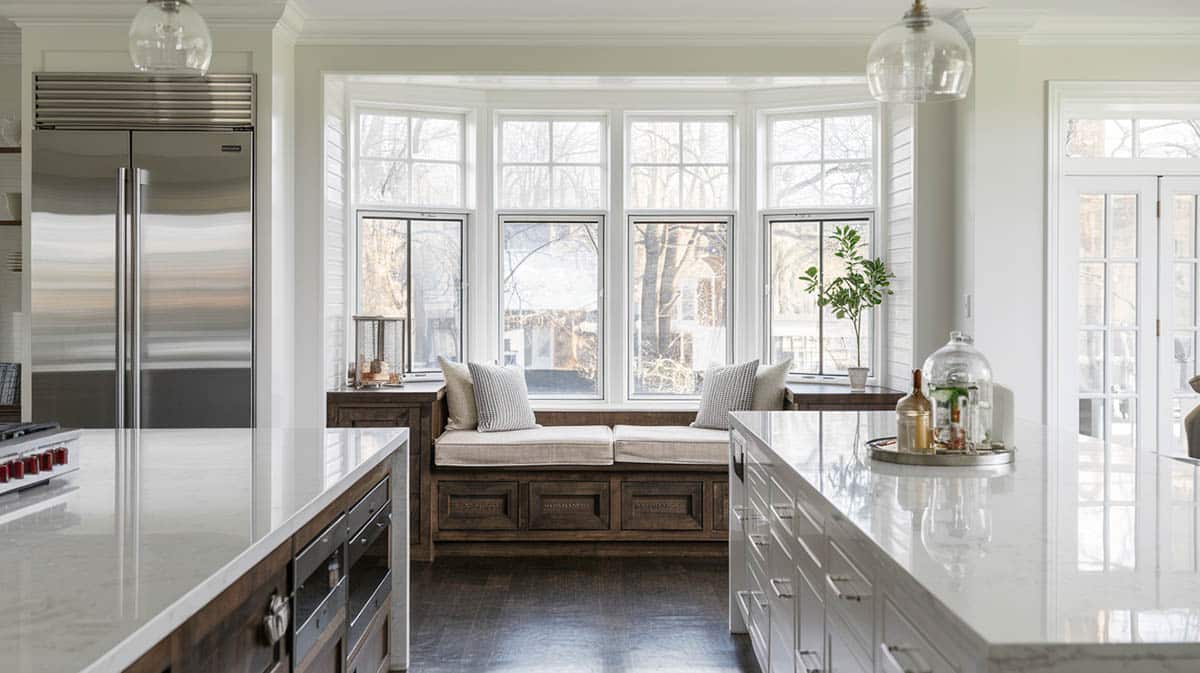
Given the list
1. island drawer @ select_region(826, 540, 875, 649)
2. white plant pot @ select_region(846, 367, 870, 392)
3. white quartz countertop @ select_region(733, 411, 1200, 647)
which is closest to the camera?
white quartz countertop @ select_region(733, 411, 1200, 647)

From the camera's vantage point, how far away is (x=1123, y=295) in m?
5.11

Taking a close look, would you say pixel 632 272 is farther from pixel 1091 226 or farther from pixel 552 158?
pixel 1091 226

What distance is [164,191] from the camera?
4.58m

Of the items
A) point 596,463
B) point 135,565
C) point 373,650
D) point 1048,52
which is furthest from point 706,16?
point 135,565

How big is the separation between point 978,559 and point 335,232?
14.9 feet

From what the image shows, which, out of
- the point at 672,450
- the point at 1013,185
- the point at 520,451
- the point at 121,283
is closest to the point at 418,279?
the point at 520,451

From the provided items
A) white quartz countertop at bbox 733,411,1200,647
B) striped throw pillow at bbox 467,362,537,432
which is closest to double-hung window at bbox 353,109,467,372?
striped throw pillow at bbox 467,362,537,432

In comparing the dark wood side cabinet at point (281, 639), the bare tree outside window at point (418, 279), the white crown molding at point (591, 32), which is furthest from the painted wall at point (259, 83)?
the dark wood side cabinet at point (281, 639)

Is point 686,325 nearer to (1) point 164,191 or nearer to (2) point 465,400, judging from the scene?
(2) point 465,400

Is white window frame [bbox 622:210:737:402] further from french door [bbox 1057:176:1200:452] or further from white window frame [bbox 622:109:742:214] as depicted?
french door [bbox 1057:176:1200:452]

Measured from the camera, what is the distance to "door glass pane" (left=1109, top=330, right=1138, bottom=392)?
16.8 feet

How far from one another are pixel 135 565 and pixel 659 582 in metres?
3.41

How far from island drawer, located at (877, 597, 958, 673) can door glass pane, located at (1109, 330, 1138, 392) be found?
13.1 ft

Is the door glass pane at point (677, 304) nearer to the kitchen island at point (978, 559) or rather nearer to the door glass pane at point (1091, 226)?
the door glass pane at point (1091, 226)
